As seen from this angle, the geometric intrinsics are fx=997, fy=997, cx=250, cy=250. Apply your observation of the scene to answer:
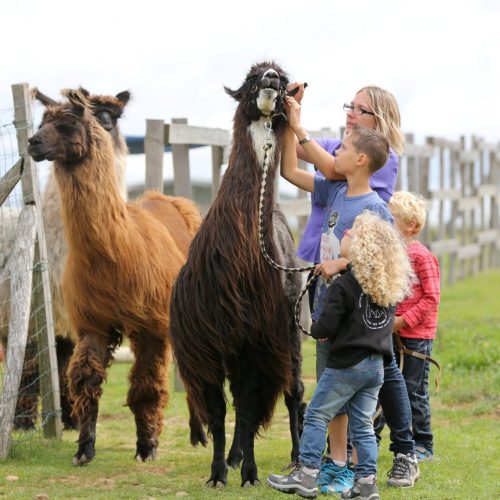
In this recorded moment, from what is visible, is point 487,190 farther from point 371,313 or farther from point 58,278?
point 371,313

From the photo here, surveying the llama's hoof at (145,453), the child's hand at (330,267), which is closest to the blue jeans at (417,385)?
the child's hand at (330,267)

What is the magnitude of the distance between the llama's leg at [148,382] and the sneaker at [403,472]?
177 cm

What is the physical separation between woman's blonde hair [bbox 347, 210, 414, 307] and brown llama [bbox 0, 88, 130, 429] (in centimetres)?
268

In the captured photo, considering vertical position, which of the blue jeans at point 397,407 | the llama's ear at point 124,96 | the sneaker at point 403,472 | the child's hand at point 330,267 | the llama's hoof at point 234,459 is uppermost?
the llama's ear at point 124,96

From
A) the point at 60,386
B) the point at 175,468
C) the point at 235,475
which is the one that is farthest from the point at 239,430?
the point at 60,386

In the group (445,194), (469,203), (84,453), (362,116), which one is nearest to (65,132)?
(362,116)

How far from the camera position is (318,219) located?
538 cm

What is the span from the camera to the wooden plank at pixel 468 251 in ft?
63.2

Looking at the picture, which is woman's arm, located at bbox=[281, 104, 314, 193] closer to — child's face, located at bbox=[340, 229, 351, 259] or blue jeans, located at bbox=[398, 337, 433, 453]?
child's face, located at bbox=[340, 229, 351, 259]

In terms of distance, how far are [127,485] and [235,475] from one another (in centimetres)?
61

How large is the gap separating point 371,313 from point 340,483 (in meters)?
0.95

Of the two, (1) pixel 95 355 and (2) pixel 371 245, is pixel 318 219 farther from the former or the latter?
(1) pixel 95 355

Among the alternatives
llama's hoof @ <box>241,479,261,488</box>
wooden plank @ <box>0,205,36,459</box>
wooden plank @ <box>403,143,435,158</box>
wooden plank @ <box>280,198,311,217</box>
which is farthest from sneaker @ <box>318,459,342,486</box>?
wooden plank @ <box>403,143,435,158</box>

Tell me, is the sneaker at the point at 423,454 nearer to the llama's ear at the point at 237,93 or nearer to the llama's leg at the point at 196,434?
the llama's leg at the point at 196,434
